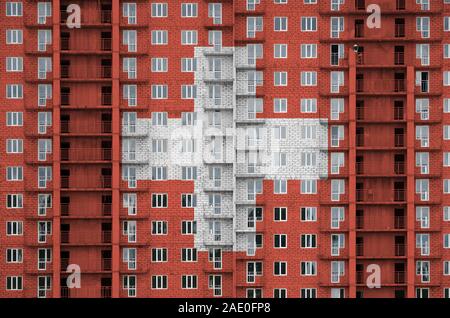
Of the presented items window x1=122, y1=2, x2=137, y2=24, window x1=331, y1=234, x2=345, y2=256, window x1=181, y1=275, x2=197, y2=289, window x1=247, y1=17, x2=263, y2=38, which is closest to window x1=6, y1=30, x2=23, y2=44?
window x1=122, y1=2, x2=137, y2=24

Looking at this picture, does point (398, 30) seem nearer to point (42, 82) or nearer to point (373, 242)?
point (373, 242)

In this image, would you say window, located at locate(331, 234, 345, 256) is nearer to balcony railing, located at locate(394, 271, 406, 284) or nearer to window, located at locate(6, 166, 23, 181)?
balcony railing, located at locate(394, 271, 406, 284)

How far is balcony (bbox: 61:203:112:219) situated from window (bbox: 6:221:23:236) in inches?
175

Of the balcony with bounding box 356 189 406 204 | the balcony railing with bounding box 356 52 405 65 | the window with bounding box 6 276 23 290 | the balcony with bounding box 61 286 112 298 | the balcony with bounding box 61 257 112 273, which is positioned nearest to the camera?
the balcony with bounding box 61 286 112 298

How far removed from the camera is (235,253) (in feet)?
245

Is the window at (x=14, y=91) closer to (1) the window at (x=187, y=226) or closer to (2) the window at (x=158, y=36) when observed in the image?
(2) the window at (x=158, y=36)

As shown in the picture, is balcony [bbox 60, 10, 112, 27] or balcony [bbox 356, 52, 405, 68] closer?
balcony [bbox 60, 10, 112, 27]

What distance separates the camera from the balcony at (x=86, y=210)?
7506cm

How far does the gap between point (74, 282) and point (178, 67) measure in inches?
914

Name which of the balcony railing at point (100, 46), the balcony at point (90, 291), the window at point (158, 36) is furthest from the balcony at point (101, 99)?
the balcony at point (90, 291)

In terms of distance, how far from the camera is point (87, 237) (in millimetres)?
75000

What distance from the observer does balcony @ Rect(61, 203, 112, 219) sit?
75.1m

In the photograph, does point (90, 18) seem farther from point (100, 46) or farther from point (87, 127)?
point (87, 127)

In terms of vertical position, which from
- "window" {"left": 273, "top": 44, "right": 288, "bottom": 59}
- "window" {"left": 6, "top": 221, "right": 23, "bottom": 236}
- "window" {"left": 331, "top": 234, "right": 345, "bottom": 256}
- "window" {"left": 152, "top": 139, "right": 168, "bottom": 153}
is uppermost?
"window" {"left": 273, "top": 44, "right": 288, "bottom": 59}
